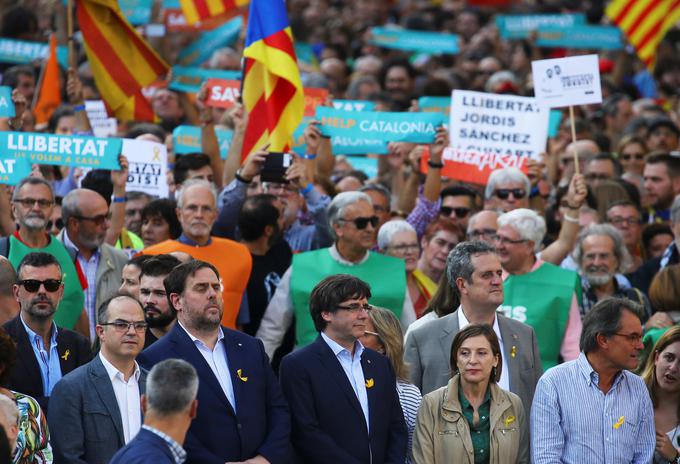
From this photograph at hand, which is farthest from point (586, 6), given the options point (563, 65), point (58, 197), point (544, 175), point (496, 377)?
point (496, 377)

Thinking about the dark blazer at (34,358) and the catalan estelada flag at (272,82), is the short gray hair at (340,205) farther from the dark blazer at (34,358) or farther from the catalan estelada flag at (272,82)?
the dark blazer at (34,358)

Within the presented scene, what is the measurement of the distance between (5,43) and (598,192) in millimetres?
7592

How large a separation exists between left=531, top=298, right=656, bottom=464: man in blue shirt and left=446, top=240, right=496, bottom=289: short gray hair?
0.96m

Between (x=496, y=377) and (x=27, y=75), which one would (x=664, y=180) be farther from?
(x=27, y=75)

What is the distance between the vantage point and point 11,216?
36.9 feet

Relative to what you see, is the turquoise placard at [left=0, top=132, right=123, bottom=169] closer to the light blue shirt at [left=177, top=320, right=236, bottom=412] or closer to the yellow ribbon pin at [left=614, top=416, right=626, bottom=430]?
the light blue shirt at [left=177, top=320, right=236, bottom=412]

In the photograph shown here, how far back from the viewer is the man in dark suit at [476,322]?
9.23 m

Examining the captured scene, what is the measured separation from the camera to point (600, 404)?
8547 mm

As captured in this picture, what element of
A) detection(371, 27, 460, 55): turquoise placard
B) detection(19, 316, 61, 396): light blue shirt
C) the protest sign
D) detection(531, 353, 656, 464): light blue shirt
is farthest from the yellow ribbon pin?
detection(371, 27, 460, 55): turquoise placard

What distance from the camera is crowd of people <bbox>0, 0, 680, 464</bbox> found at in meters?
8.19

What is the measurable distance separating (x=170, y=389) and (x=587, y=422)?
9.57 feet

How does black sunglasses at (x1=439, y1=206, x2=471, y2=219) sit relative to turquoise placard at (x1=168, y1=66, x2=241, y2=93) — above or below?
below

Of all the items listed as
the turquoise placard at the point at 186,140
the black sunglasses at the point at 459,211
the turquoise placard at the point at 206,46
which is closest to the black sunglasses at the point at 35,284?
the black sunglasses at the point at 459,211

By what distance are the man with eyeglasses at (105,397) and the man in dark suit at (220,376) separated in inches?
5.9
